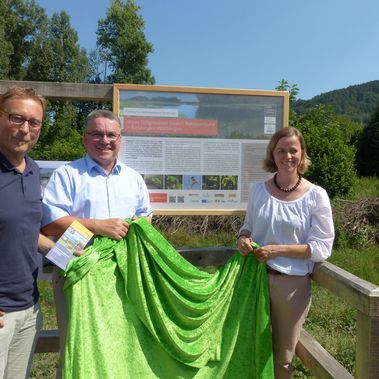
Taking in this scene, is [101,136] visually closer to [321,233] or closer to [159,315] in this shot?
[159,315]

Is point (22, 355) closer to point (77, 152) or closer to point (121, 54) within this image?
point (77, 152)

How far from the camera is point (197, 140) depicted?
3.17m

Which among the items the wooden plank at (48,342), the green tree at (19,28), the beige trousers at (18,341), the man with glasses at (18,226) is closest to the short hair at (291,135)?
the man with glasses at (18,226)

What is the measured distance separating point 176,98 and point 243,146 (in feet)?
1.90

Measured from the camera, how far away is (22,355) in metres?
2.19

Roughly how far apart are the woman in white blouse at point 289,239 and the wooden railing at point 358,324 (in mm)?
141

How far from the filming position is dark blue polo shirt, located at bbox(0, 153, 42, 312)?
78.8 inches

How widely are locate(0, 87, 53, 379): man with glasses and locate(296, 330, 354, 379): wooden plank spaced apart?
1.61 m

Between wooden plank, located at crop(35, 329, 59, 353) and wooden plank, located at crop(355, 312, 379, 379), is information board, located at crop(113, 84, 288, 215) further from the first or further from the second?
wooden plank, located at crop(355, 312, 379, 379)

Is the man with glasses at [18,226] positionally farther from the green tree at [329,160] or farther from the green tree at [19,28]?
the green tree at [19,28]

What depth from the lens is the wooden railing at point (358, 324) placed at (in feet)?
7.02

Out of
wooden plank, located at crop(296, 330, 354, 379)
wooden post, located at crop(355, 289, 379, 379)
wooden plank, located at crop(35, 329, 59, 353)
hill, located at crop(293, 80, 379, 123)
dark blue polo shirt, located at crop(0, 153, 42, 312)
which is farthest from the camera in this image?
hill, located at crop(293, 80, 379, 123)

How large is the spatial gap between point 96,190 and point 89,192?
0.04 m

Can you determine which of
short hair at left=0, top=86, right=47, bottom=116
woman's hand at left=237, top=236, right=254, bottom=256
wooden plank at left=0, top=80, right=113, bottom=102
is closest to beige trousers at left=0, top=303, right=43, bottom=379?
short hair at left=0, top=86, right=47, bottom=116
